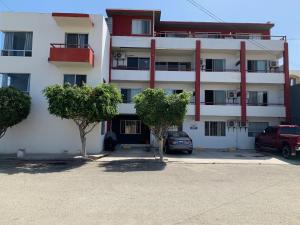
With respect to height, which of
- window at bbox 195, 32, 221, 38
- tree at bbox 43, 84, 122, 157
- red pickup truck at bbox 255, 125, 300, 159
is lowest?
red pickup truck at bbox 255, 125, 300, 159

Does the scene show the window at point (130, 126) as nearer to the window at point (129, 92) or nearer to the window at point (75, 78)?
the window at point (129, 92)

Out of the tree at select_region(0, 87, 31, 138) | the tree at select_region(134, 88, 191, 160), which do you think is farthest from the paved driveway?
the tree at select_region(0, 87, 31, 138)

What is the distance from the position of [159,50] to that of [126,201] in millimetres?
21961

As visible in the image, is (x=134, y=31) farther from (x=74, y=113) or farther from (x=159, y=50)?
(x=74, y=113)

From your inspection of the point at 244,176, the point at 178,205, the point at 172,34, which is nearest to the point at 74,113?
the point at 244,176

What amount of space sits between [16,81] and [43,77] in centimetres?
203

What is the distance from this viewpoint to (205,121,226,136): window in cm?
2870

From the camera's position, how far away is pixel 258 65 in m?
30.3

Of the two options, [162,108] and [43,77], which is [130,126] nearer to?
[43,77]

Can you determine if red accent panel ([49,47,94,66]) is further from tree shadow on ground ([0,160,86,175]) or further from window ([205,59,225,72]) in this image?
window ([205,59,225,72])

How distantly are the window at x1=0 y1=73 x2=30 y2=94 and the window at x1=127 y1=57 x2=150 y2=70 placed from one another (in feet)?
33.6

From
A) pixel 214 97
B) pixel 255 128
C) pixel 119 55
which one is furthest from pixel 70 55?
pixel 255 128

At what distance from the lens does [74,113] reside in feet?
61.0

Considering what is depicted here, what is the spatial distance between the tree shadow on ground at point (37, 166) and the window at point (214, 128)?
1376cm
